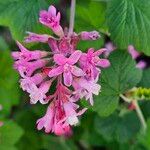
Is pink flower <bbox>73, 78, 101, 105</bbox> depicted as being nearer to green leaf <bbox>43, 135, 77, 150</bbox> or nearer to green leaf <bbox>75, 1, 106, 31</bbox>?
green leaf <bbox>75, 1, 106, 31</bbox>

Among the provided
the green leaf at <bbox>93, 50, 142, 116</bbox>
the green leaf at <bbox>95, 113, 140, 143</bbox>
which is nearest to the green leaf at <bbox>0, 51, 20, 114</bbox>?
the green leaf at <bbox>95, 113, 140, 143</bbox>

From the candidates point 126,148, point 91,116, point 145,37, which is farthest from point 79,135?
point 145,37

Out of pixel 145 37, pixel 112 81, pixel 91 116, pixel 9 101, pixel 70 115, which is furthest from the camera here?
pixel 91 116

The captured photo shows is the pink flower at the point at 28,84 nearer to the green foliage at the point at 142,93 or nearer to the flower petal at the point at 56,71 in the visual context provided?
the flower petal at the point at 56,71

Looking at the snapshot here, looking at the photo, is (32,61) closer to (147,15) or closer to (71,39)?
(71,39)

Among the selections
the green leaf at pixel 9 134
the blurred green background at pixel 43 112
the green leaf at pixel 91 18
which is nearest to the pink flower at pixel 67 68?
the blurred green background at pixel 43 112
